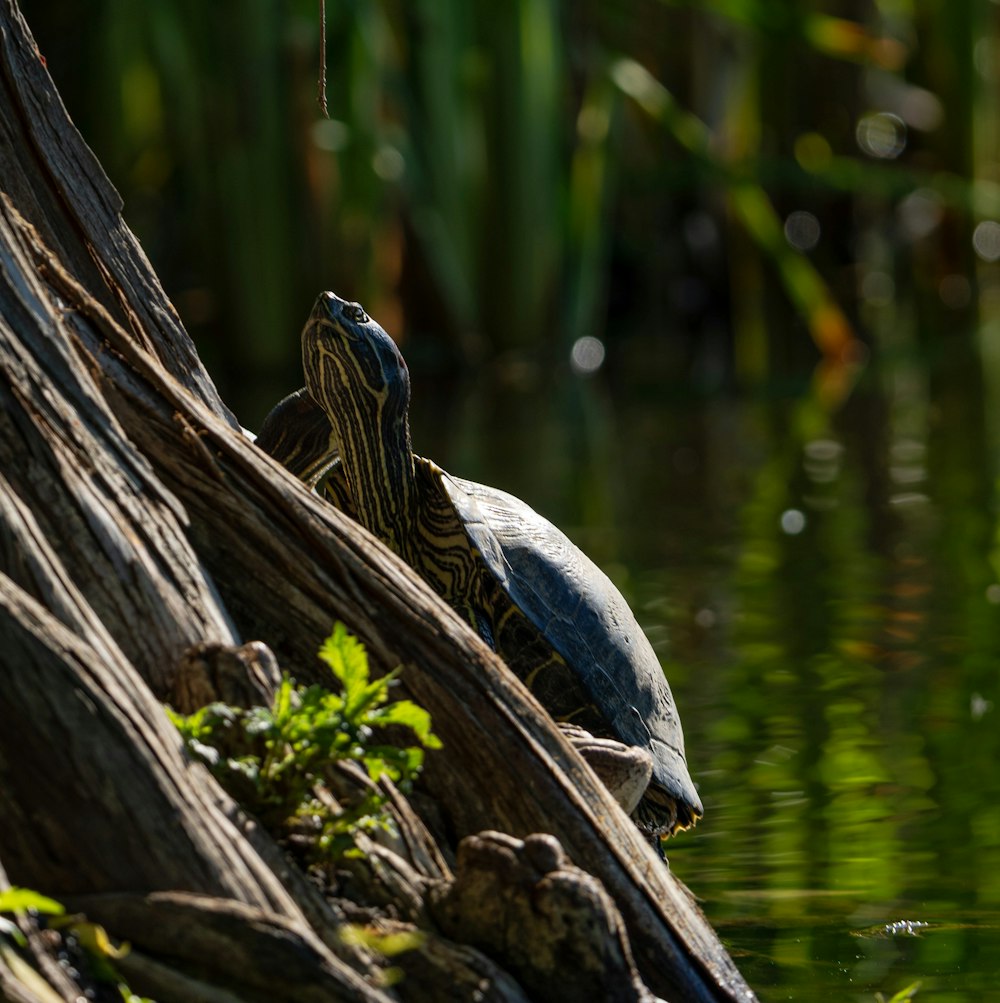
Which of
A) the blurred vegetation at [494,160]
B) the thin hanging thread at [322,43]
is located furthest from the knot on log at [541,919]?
the blurred vegetation at [494,160]

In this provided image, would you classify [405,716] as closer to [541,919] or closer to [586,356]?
[541,919]

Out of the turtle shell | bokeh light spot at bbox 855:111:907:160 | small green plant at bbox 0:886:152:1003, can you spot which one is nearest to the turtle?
the turtle shell

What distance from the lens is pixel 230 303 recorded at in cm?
1191

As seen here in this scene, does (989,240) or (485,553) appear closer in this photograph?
(485,553)

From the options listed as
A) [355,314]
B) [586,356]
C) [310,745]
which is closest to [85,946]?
[310,745]

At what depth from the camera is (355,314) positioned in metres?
3.01

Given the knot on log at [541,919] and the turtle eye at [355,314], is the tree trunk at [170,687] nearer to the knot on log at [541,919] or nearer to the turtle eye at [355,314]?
the knot on log at [541,919]

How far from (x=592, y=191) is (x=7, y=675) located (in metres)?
10.0

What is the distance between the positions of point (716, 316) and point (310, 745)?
44.2 ft

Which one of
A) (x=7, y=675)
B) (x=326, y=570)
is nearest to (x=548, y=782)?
(x=326, y=570)

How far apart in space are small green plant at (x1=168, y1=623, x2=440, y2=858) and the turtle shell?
856 mm

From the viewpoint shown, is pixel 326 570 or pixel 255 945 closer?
pixel 255 945

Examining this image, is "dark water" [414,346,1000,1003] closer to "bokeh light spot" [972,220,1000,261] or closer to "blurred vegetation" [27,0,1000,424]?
"blurred vegetation" [27,0,1000,424]

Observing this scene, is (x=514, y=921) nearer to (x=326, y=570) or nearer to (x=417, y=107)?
(x=326, y=570)
